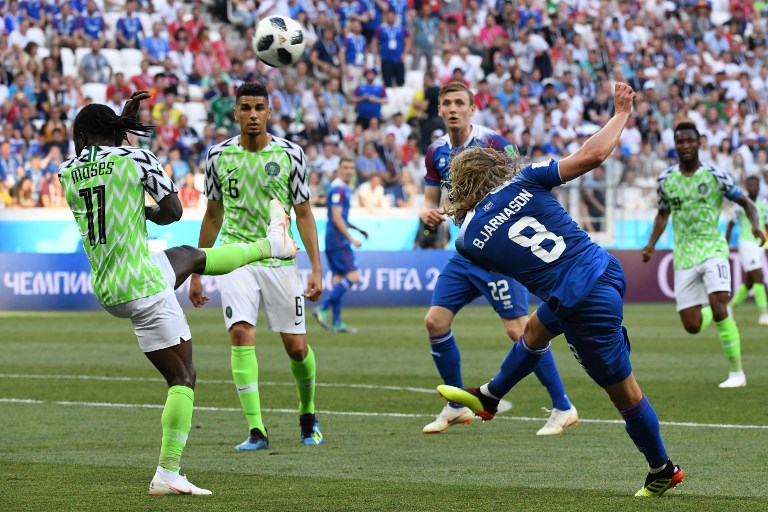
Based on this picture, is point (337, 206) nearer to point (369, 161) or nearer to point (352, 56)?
point (369, 161)

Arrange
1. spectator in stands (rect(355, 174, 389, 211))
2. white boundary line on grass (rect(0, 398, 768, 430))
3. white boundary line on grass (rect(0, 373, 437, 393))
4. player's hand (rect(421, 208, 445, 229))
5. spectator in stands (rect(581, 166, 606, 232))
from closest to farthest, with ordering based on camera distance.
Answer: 1. player's hand (rect(421, 208, 445, 229))
2. white boundary line on grass (rect(0, 398, 768, 430))
3. white boundary line on grass (rect(0, 373, 437, 393))
4. spectator in stands (rect(355, 174, 389, 211))
5. spectator in stands (rect(581, 166, 606, 232))

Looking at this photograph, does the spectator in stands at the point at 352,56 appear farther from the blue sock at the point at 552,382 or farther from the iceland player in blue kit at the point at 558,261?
the iceland player in blue kit at the point at 558,261

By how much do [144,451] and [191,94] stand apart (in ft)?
69.4

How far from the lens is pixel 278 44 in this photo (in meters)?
10.8

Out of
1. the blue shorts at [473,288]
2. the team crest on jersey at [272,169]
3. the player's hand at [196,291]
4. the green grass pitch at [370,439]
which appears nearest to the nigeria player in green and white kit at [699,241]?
the green grass pitch at [370,439]

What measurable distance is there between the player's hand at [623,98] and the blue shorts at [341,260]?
15.0m

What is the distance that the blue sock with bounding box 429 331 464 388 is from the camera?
10.2 m

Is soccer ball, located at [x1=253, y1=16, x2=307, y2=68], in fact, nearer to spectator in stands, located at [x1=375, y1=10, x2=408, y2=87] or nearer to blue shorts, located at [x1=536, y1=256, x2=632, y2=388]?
blue shorts, located at [x1=536, y1=256, x2=632, y2=388]

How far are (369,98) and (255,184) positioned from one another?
2137 cm

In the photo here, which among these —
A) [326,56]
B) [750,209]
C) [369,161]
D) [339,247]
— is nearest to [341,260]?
[339,247]

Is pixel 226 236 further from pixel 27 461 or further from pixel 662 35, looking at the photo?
pixel 662 35

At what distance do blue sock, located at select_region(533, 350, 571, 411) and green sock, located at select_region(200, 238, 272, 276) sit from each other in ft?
8.72

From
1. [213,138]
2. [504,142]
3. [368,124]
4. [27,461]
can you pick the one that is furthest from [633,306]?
[27,461]

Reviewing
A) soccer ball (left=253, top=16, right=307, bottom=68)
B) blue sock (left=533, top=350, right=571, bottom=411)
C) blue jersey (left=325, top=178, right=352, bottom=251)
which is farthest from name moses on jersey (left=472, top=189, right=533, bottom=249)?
blue jersey (left=325, top=178, right=352, bottom=251)
